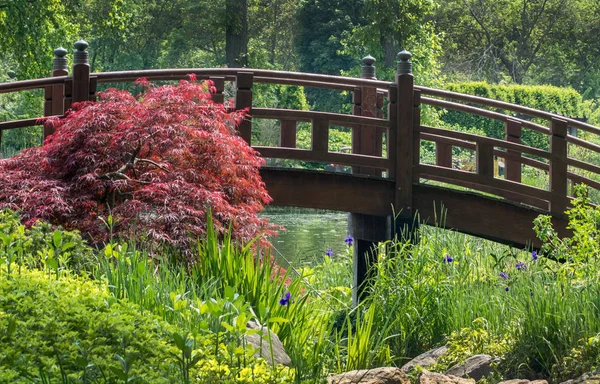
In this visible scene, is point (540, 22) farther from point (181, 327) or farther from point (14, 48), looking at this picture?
point (181, 327)

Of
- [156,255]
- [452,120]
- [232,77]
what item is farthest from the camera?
[452,120]

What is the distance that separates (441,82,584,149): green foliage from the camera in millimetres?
25641

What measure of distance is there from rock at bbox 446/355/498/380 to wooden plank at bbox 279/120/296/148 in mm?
3843

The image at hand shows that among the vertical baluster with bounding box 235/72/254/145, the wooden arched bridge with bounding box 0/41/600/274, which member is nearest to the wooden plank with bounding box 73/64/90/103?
the wooden arched bridge with bounding box 0/41/600/274

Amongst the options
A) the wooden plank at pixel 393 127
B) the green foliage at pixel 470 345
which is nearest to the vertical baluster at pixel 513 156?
the wooden plank at pixel 393 127

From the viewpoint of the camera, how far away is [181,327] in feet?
14.6

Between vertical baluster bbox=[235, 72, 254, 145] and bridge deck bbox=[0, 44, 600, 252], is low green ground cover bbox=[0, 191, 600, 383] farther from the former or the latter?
vertical baluster bbox=[235, 72, 254, 145]

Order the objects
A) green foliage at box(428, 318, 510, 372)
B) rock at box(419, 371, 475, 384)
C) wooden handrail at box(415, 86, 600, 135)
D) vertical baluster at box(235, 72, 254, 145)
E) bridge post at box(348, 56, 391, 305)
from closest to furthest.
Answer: rock at box(419, 371, 475, 384)
green foliage at box(428, 318, 510, 372)
vertical baluster at box(235, 72, 254, 145)
wooden handrail at box(415, 86, 600, 135)
bridge post at box(348, 56, 391, 305)

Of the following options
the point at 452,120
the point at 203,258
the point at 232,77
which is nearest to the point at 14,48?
A: the point at 232,77

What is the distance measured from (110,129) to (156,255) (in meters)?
1.76

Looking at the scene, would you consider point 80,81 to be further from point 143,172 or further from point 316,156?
point 316,156

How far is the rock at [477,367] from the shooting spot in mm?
5668

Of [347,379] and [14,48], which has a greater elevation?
[14,48]

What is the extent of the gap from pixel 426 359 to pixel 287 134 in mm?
3593
